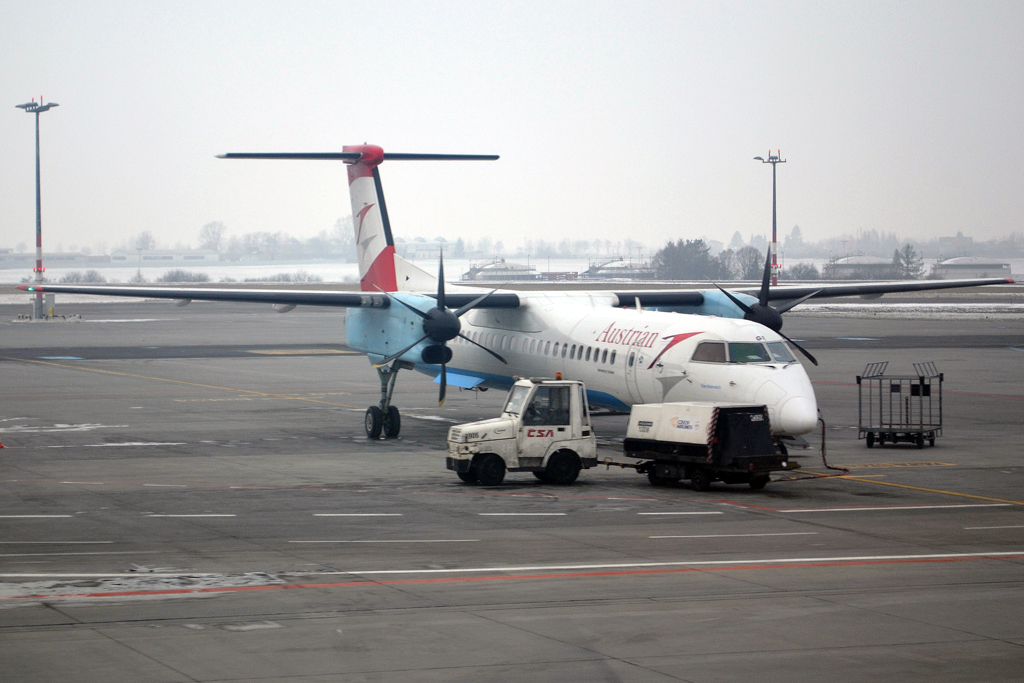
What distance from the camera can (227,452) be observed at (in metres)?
24.6

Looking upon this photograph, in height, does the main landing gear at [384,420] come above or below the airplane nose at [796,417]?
below

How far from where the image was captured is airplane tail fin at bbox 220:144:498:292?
1242 inches

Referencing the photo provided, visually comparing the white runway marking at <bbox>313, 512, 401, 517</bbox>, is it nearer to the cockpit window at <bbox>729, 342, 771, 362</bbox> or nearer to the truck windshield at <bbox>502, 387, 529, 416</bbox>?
the truck windshield at <bbox>502, 387, 529, 416</bbox>

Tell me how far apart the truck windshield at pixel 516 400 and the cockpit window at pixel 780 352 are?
5006 millimetres

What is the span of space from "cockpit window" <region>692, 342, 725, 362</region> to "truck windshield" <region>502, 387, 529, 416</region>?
3.71m

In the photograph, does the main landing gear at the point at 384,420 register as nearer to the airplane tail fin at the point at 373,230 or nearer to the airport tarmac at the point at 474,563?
the airport tarmac at the point at 474,563

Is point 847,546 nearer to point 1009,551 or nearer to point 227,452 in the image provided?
point 1009,551

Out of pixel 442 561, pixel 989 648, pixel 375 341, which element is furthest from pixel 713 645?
pixel 375 341

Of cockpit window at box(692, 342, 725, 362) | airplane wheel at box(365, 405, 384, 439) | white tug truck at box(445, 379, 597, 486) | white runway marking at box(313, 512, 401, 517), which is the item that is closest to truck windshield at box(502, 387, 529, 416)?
white tug truck at box(445, 379, 597, 486)

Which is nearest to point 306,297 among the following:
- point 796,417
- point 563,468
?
point 563,468

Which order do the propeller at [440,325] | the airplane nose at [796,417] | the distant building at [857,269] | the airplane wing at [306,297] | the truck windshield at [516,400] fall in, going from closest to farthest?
the airplane nose at [796,417] → the truck windshield at [516,400] → the propeller at [440,325] → the airplane wing at [306,297] → the distant building at [857,269]

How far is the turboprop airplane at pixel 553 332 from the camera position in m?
21.8

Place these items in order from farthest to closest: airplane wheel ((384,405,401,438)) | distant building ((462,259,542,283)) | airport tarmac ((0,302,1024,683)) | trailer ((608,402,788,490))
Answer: distant building ((462,259,542,283))
airplane wheel ((384,405,401,438))
trailer ((608,402,788,490))
airport tarmac ((0,302,1024,683))

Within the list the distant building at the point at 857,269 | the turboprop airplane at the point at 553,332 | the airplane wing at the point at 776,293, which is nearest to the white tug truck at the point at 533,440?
the turboprop airplane at the point at 553,332
